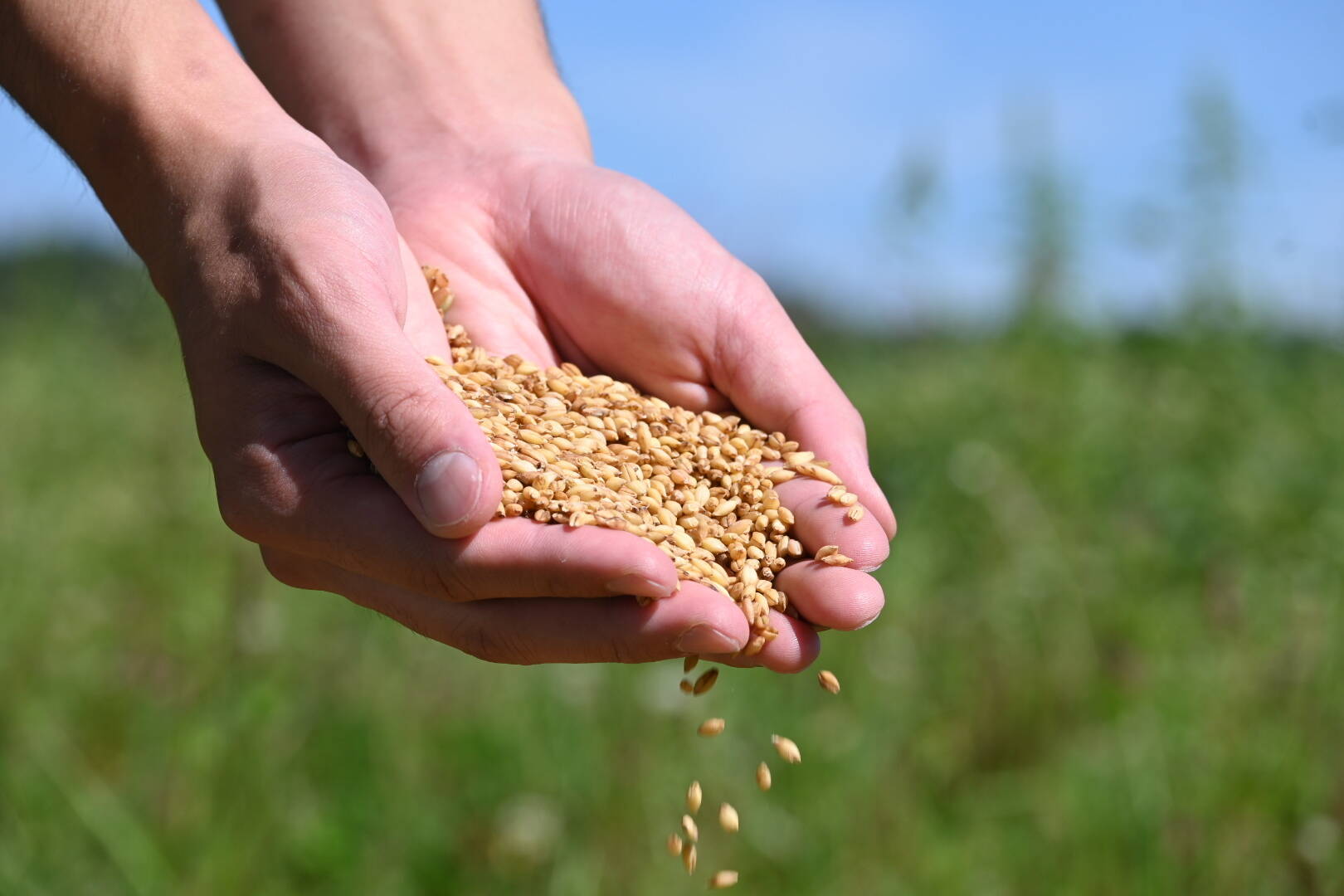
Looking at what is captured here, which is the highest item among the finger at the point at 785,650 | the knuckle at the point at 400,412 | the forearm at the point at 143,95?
the forearm at the point at 143,95

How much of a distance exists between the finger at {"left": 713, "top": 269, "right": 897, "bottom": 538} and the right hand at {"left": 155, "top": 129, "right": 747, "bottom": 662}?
1.48ft

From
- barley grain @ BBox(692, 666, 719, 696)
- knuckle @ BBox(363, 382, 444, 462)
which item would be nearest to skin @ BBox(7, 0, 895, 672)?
knuckle @ BBox(363, 382, 444, 462)

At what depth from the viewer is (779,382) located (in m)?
1.72

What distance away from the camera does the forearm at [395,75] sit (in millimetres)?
2006

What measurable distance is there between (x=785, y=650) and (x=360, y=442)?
1.77 ft

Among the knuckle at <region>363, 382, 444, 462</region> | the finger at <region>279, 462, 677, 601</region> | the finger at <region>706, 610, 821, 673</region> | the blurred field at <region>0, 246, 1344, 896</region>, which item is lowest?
the blurred field at <region>0, 246, 1344, 896</region>

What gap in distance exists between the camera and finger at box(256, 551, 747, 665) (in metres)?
1.25

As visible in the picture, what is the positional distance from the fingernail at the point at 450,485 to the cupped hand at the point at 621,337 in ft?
0.27

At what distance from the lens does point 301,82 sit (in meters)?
2.05

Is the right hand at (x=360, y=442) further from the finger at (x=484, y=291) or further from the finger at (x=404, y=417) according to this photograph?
the finger at (x=484, y=291)

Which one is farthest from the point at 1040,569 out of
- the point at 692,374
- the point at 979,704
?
the point at 692,374

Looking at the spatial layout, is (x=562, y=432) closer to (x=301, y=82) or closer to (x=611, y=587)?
(x=611, y=587)

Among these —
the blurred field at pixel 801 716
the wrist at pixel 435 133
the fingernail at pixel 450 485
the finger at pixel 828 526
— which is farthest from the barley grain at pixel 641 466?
the blurred field at pixel 801 716

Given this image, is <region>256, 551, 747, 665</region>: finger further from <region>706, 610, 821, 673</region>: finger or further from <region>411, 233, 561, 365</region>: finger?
<region>411, 233, 561, 365</region>: finger
